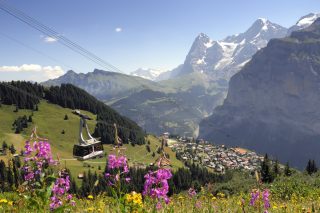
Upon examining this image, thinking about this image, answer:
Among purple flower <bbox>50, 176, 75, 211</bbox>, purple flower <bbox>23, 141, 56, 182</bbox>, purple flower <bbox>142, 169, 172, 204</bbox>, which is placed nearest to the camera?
purple flower <bbox>142, 169, 172, 204</bbox>

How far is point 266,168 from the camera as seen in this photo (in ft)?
235

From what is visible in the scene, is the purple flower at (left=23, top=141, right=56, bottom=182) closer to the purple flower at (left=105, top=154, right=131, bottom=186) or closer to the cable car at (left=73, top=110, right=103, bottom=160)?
the purple flower at (left=105, top=154, right=131, bottom=186)

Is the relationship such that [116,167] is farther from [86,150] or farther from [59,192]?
[86,150]

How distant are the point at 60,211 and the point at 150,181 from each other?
1386 mm

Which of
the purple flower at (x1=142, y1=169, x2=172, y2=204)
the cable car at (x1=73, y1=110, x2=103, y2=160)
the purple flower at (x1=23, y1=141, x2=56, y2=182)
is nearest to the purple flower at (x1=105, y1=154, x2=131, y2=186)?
the purple flower at (x1=142, y1=169, x2=172, y2=204)

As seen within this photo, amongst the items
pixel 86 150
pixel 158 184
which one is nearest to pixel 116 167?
pixel 158 184

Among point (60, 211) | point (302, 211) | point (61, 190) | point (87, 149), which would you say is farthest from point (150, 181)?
point (87, 149)

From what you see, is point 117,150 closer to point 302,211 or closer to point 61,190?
point 61,190

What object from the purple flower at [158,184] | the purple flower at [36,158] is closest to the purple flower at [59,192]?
the purple flower at [36,158]

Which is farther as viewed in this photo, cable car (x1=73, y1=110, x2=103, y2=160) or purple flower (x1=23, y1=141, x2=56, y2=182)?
cable car (x1=73, y1=110, x2=103, y2=160)

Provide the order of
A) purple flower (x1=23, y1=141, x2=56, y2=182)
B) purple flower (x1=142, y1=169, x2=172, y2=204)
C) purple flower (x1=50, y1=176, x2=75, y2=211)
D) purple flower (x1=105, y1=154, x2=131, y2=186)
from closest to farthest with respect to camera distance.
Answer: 1. purple flower (x1=142, y1=169, x2=172, y2=204)
2. purple flower (x1=105, y1=154, x2=131, y2=186)
3. purple flower (x1=50, y1=176, x2=75, y2=211)
4. purple flower (x1=23, y1=141, x2=56, y2=182)

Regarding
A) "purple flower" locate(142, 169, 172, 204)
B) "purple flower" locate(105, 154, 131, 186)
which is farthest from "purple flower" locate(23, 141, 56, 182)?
"purple flower" locate(142, 169, 172, 204)

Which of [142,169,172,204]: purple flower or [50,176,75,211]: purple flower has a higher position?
[142,169,172,204]: purple flower

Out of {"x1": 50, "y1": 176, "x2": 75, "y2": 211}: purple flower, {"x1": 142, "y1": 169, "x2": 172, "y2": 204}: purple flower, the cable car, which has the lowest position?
the cable car
